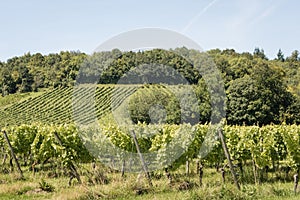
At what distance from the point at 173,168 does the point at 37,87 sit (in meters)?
62.7

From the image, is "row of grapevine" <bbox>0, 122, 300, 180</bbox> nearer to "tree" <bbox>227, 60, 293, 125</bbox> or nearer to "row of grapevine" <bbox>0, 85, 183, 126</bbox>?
"row of grapevine" <bbox>0, 85, 183, 126</bbox>

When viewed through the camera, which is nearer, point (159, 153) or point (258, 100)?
point (159, 153)

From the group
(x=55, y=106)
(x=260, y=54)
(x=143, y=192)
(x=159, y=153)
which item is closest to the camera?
(x=143, y=192)

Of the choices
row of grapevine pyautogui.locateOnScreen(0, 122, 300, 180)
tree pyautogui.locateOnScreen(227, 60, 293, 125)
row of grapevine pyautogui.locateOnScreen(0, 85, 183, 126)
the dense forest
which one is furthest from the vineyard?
tree pyautogui.locateOnScreen(227, 60, 293, 125)

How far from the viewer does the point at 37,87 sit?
232ft

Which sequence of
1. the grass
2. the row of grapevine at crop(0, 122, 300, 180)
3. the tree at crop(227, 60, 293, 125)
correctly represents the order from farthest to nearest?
the tree at crop(227, 60, 293, 125), the row of grapevine at crop(0, 122, 300, 180), the grass

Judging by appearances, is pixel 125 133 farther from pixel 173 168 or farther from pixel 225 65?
pixel 225 65

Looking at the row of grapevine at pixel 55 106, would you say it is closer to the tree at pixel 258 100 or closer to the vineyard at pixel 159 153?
the tree at pixel 258 100

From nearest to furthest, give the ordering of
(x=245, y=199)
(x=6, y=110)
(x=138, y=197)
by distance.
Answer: (x=245, y=199)
(x=138, y=197)
(x=6, y=110)

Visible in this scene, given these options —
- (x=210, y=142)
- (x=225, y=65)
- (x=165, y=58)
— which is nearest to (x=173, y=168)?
(x=210, y=142)

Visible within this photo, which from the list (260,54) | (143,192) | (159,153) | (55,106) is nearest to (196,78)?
(55,106)

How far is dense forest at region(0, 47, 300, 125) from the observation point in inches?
949

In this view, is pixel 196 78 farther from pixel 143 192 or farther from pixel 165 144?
pixel 143 192

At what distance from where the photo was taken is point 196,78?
116 feet
